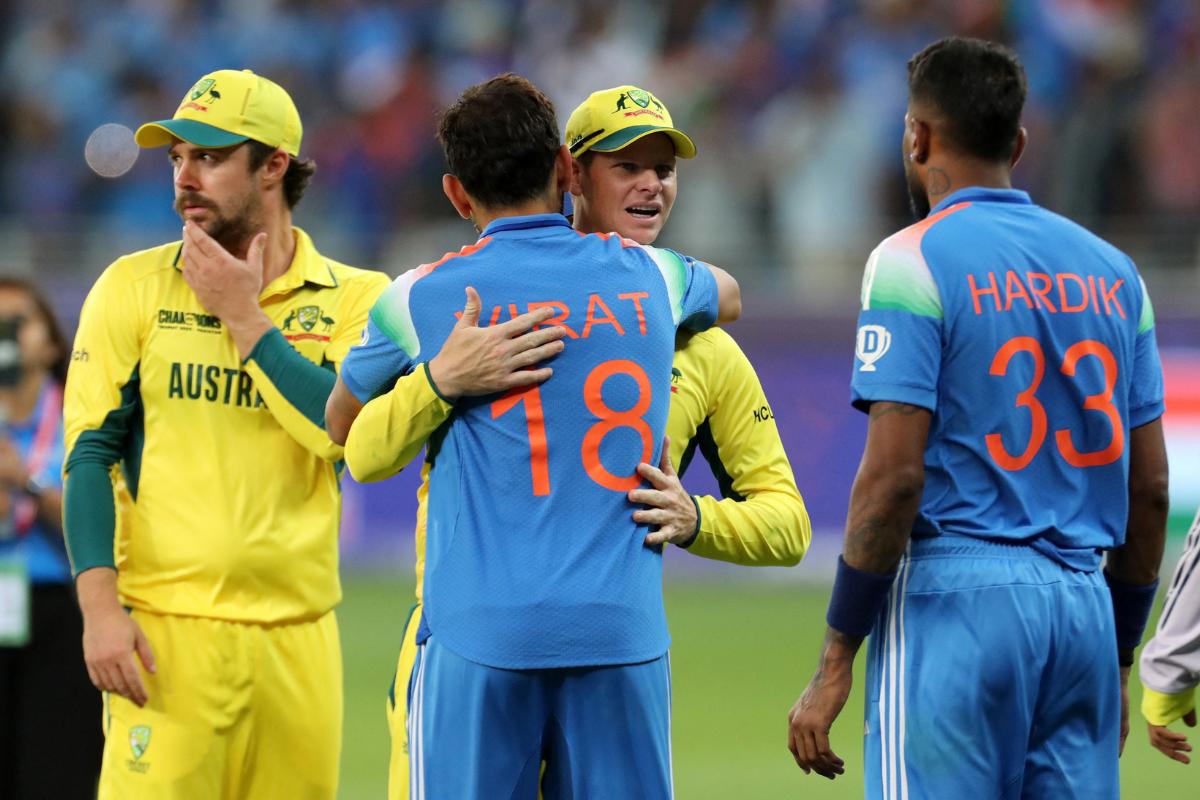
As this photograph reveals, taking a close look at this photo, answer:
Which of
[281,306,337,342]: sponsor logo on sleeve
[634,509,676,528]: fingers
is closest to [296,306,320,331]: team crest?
[281,306,337,342]: sponsor logo on sleeve

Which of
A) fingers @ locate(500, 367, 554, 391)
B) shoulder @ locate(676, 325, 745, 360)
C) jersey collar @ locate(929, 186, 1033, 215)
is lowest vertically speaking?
fingers @ locate(500, 367, 554, 391)

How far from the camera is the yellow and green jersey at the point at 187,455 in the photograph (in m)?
4.73

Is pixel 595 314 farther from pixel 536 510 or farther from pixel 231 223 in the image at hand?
pixel 231 223

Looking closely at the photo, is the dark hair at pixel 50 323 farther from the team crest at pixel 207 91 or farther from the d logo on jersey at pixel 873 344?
the d logo on jersey at pixel 873 344

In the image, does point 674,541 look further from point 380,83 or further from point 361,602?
point 380,83

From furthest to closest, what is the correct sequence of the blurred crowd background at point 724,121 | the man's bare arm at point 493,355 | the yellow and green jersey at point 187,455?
the blurred crowd background at point 724,121
the yellow and green jersey at point 187,455
the man's bare arm at point 493,355

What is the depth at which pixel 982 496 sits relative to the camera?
4.00 metres

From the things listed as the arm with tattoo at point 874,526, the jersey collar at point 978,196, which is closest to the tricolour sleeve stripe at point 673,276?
the arm with tattoo at point 874,526

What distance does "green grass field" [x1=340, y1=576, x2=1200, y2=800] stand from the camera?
8.31m

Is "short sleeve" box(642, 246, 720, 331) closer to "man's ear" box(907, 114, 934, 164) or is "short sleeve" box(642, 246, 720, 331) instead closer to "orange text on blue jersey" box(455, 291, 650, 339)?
"orange text on blue jersey" box(455, 291, 650, 339)

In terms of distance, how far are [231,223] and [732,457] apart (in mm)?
1534

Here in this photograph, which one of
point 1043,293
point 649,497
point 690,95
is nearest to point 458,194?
point 649,497

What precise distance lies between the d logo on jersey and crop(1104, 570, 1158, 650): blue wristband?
90 cm

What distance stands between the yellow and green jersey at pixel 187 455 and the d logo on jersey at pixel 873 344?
1.48 meters
